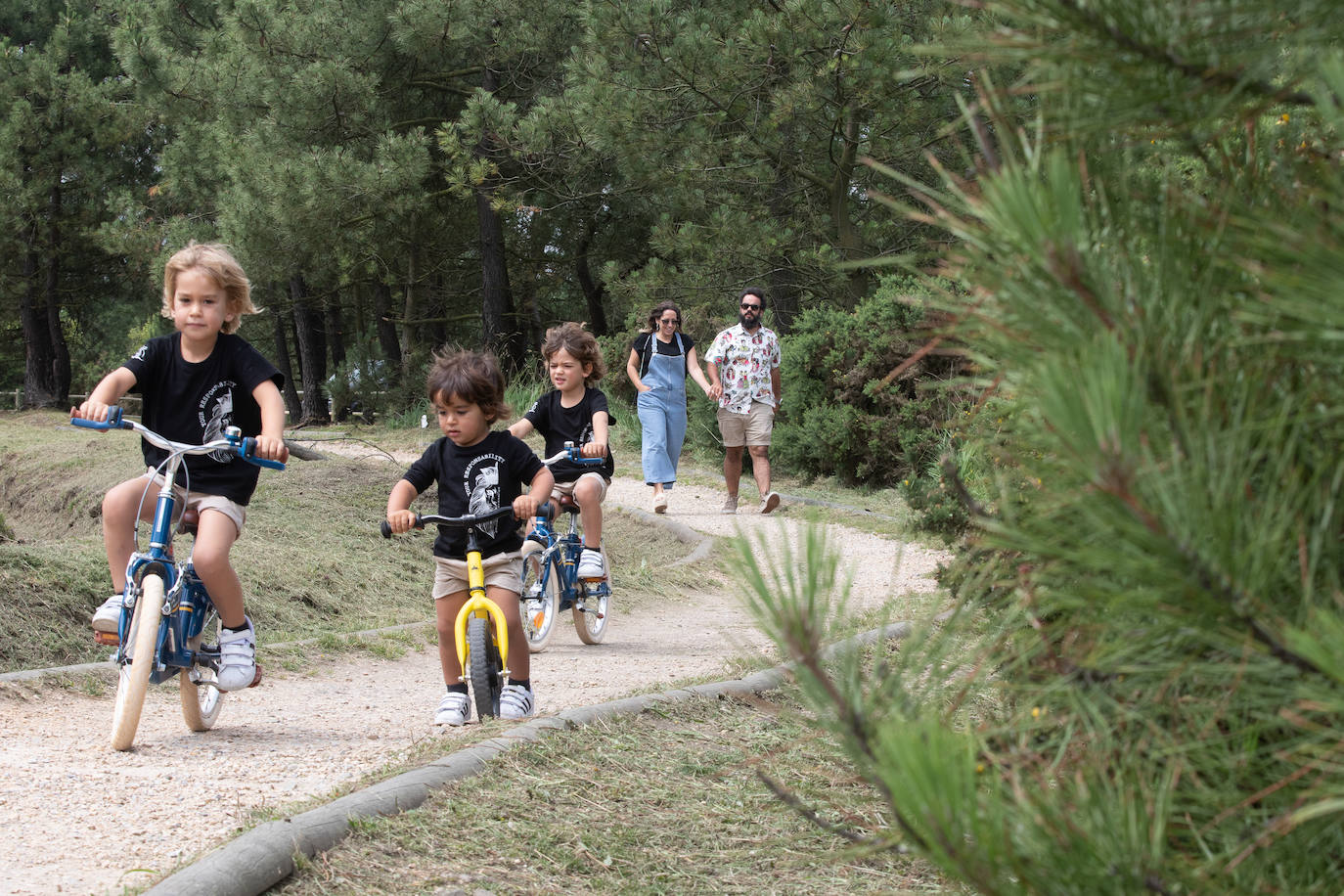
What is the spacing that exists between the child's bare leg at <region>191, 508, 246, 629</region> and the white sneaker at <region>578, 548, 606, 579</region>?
7.52 feet

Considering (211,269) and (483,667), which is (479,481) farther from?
(211,269)

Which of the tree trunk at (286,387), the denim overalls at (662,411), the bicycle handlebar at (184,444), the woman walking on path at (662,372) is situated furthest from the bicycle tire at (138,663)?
the tree trunk at (286,387)

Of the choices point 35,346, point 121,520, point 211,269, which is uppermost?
point 35,346

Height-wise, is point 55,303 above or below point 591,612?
above

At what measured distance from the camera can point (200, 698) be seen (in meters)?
4.50

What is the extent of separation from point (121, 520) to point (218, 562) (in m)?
0.36

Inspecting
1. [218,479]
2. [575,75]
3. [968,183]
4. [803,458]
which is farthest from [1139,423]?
[575,75]

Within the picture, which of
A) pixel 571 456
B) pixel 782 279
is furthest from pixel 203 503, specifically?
pixel 782 279

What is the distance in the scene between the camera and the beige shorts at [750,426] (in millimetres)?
11180

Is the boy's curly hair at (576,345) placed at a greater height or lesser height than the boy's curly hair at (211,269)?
lesser

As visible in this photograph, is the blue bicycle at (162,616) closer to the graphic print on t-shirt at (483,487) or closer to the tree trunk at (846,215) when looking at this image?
the graphic print on t-shirt at (483,487)

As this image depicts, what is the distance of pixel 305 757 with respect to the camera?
411 centimetres

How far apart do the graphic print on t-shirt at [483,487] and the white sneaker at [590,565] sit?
77.2 inches

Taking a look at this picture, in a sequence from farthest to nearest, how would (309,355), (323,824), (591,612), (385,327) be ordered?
1. (309,355)
2. (385,327)
3. (591,612)
4. (323,824)
